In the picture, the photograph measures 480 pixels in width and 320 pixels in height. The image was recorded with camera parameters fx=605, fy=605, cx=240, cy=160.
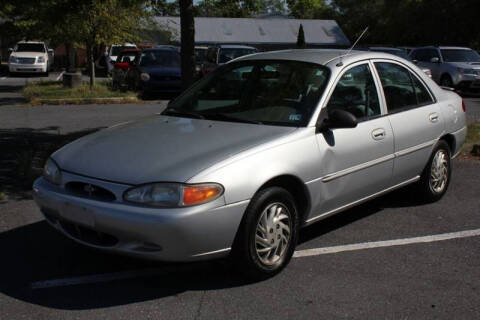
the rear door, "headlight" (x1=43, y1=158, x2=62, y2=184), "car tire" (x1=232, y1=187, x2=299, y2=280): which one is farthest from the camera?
the rear door

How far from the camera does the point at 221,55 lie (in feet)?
68.1

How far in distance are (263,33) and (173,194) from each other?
158 ft

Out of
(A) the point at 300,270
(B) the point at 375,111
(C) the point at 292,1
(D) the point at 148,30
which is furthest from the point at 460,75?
(A) the point at 300,270

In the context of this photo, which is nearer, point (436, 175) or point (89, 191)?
point (89, 191)

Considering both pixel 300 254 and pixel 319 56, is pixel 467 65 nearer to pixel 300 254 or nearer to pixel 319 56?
pixel 319 56

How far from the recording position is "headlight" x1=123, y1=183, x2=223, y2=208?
384cm

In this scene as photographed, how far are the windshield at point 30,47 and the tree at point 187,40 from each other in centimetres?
2461

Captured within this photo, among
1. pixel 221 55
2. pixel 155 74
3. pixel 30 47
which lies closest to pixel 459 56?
pixel 221 55

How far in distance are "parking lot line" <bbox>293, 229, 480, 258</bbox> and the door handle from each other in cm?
90

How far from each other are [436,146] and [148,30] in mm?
Result: 13952

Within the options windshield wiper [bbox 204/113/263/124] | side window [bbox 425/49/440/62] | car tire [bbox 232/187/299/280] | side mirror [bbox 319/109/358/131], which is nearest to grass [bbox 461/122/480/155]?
Result: side mirror [bbox 319/109/358/131]

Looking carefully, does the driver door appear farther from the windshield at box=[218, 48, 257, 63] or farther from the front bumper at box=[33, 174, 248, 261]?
the windshield at box=[218, 48, 257, 63]

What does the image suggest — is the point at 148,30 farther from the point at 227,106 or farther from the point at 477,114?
the point at 227,106

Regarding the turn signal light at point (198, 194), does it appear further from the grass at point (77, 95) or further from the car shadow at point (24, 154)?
the grass at point (77, 95)
